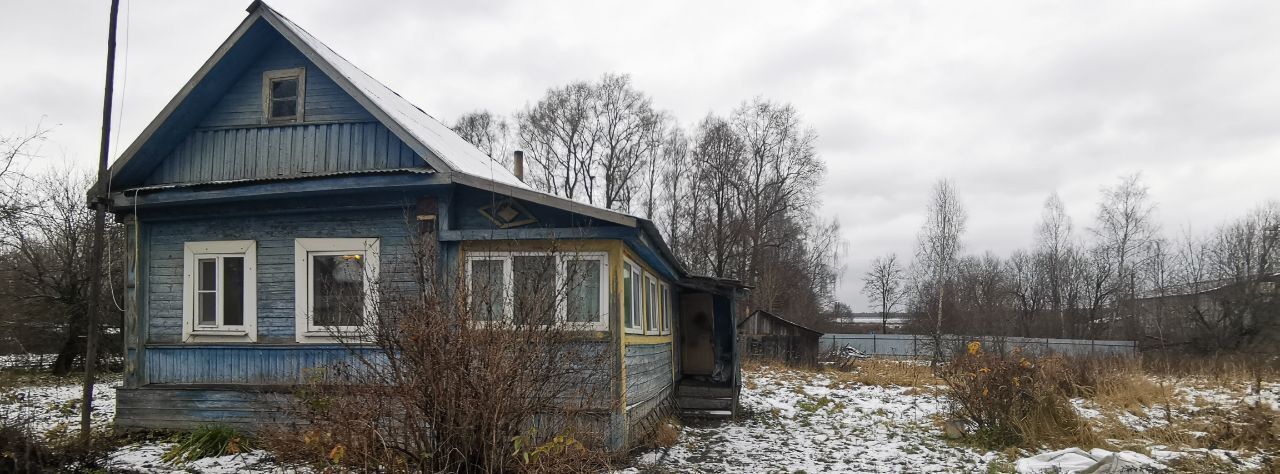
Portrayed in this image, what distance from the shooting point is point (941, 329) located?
36.7 metres

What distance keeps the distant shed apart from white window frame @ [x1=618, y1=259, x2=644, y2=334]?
13.1 meters

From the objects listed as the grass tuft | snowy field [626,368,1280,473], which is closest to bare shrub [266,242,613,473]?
snowy field [626,368,1280,473]

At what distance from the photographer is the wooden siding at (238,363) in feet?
30.6

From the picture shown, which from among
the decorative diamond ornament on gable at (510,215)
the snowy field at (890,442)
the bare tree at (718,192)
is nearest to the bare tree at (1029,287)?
the bare tree at (718,192)

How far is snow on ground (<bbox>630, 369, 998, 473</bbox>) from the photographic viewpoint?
29.6 ft

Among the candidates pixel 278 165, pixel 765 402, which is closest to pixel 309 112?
pixel 278 165

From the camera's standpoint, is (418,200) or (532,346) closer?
(532,346)

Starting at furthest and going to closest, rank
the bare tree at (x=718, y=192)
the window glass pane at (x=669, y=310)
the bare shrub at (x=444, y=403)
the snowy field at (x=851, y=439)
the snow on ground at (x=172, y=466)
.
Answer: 1. the bare tree at (x=718, y=192)
2. the window glass pane at (x=669, y=310)
3. the snowy field at (x=851, y=439)
4. the snow on ground at (x=172, y=466)
5. the bare shrub at (x=444, y=403)

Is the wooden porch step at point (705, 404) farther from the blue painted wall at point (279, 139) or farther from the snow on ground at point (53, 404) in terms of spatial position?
the snow on ground at point (53, 404)

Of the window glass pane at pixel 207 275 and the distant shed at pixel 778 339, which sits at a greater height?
the window glass pane at pixel 207 275

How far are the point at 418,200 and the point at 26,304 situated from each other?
17302mm

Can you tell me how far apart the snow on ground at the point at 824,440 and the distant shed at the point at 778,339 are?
6.40 metres

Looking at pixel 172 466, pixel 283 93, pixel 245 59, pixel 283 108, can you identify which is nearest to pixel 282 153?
pixel 283 108

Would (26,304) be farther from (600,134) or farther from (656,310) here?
(600,134)
